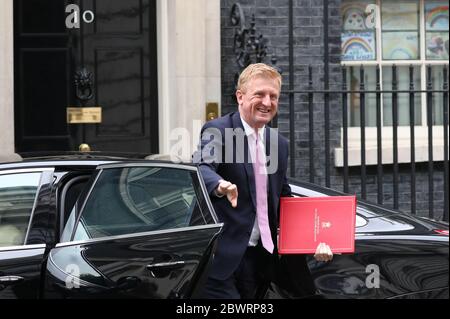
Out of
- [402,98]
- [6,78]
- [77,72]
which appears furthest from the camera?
[402,98]

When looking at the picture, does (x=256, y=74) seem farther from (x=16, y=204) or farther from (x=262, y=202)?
(x=16, y=204)

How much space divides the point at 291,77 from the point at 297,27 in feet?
2.94

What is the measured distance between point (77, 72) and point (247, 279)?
16.8ft

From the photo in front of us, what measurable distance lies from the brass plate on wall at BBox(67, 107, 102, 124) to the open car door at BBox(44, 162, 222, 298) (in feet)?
15.6

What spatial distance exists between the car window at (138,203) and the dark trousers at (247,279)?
0.96ft

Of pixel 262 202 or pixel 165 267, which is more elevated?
pixel 262 202

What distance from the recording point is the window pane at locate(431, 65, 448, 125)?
33.5 feet

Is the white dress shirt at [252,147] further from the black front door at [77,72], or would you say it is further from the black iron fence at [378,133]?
the black front door at [77,72]

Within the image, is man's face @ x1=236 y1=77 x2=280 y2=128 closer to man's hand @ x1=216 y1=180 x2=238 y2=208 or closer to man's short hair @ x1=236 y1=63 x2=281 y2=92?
man's short hair @ x1=236 y1=63 x2=281 y2=92

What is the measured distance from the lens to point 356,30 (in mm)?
10109

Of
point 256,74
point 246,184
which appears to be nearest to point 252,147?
point 246,184

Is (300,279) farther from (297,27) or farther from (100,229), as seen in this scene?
→ (297,27)
